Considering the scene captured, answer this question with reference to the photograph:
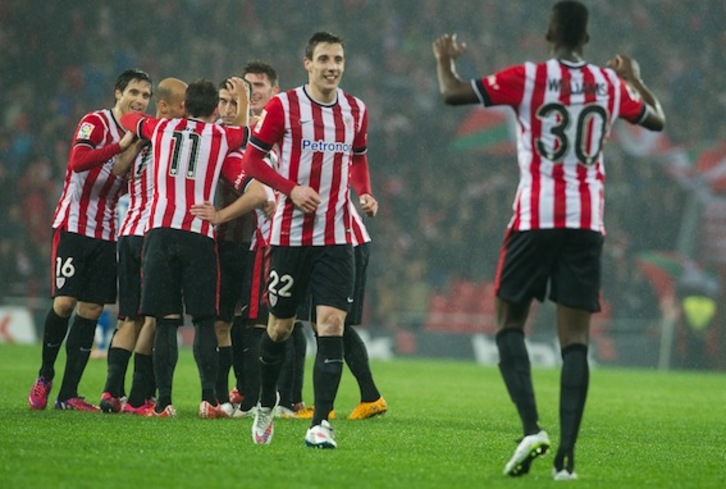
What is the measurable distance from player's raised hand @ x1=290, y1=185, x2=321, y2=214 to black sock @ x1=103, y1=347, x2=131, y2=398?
8.54 ft

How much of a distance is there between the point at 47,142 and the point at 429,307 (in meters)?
7.10

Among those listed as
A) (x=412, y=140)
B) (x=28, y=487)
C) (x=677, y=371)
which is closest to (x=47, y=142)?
(x=412, y=140)

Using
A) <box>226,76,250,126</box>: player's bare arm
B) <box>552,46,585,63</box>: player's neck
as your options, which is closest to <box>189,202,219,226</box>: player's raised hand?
<box>226,76,250,126</box>: player's bare arm

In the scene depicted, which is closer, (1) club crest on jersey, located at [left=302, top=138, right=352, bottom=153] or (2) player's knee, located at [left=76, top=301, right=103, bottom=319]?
(1) club crest on jersey, located at [left=302, top=138, right=352, bottom=153]

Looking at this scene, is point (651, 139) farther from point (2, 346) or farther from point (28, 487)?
point (28, 487)

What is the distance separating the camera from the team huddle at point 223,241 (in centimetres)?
723

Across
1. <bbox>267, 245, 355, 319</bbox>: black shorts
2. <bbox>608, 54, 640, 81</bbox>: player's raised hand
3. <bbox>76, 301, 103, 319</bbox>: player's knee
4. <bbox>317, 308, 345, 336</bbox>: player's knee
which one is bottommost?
<bbox>76, 301, 103, 319</bbox>: player's knee

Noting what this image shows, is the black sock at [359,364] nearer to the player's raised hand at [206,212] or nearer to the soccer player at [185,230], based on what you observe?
the soccer player at [185,230]

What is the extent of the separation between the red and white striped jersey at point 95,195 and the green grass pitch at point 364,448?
133 cm

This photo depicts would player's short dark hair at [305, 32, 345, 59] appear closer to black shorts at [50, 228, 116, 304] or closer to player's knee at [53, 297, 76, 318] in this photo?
black shorts at [50, 228, 116, 304]

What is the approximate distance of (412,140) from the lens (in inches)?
1027

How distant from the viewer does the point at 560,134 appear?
→ 6.10 m

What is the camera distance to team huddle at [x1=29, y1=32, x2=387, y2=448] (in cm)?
723

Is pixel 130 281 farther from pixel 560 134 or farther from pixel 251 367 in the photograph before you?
pixel 560 134
